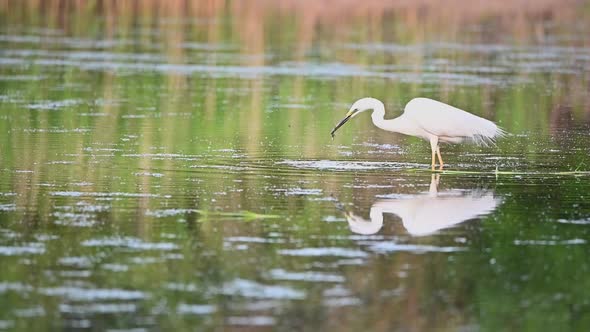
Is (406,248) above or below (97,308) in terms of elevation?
above

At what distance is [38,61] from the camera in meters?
32.9

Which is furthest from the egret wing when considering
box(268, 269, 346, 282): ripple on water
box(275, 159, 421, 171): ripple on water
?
box(268, 269, 346, 282): ripple on water

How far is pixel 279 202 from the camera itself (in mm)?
13633

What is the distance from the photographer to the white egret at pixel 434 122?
1723cm

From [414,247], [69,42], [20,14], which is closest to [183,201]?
[414,247]

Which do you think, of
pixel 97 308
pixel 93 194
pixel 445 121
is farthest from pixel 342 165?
pixel 97 308

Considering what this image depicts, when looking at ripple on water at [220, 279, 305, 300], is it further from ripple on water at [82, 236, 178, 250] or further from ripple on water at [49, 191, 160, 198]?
ripple on water at [49, 191, 160, 198]

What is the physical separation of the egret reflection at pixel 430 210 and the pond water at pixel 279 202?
1.2 inches

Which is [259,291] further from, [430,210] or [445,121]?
[445,121]

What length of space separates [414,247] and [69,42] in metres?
28.5

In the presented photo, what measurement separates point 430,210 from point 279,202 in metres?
1.52

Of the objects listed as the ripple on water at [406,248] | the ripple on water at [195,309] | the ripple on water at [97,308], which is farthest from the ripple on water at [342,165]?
the ripple on water at [97,308]

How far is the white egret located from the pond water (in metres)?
0.43

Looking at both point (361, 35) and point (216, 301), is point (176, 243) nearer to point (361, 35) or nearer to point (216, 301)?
point (216, 301)
